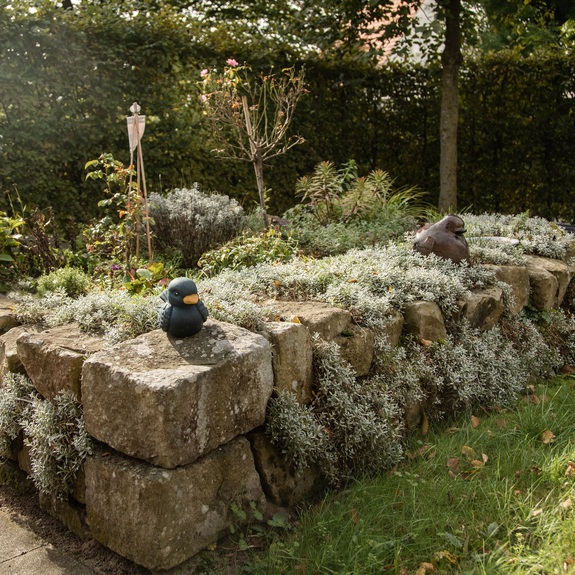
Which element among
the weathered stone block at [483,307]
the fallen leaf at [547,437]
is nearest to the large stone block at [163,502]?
the fallen leaf at [547,437]

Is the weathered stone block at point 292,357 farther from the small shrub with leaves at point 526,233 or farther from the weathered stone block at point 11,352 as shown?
the small shrub with leaves at point 526,233

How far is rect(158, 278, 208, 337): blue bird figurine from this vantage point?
2451mm

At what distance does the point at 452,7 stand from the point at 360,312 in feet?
18.6

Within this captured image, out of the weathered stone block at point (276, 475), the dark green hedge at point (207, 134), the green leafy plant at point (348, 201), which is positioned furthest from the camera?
the green leafy plant at point (348, 201)

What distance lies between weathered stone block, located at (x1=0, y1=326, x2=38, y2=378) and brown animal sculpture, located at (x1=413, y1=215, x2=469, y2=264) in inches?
98.8

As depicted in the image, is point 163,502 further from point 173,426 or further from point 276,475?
point 276,475

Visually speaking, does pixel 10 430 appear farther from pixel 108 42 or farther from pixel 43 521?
pixel 108 42

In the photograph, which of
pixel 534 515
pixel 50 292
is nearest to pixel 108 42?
pixel 50 292

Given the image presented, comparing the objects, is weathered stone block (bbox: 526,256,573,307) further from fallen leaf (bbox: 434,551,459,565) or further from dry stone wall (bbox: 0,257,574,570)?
fallen leaf (bbox: 434,551,459,565)

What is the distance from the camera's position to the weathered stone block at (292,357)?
8.68 ft

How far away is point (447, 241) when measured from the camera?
4.11m

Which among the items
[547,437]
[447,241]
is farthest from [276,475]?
[447,241]

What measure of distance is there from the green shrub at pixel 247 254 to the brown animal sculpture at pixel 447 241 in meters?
0.94

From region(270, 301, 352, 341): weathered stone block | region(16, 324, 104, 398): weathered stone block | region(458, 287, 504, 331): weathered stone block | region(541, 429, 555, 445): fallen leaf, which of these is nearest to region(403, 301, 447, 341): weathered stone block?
region(458, 287, 504, 331): weathered stone block
